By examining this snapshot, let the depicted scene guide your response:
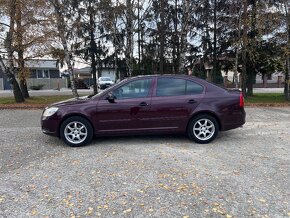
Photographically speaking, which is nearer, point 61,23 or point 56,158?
point 56,158

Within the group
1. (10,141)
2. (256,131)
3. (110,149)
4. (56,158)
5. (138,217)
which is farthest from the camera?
(256,131)

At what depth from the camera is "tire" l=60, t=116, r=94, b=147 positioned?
5938mm

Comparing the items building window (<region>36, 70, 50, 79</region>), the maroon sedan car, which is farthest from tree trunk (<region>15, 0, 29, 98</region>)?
building window (<region>36, 70, 50, 79</region>)

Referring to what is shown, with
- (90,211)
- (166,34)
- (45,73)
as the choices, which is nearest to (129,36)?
(166,34)

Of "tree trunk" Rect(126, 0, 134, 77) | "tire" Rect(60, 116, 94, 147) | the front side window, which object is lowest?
"tire" Rect(60, 116, 94, 147)

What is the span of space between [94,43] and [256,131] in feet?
48.3

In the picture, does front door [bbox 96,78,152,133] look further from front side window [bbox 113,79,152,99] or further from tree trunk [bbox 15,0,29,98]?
tree trunk [bbox 15,0,29,98]

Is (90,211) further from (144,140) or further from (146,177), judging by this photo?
(144,140)

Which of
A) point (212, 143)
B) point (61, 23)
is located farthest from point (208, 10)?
point (212, 143)

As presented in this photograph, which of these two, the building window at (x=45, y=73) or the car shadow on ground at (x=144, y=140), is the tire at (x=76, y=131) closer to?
the car shadow on ground at (x=144, y=140)

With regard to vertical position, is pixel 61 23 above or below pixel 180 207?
above

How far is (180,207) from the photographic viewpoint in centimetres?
330

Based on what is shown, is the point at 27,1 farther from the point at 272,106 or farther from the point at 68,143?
the point at 272,106

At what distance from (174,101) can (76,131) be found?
2.29 metres
